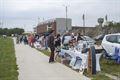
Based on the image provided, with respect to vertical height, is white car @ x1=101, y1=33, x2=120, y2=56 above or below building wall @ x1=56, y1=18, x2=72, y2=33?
above

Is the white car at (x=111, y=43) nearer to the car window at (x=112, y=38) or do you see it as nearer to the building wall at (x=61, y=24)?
the car window at (x=112, y=38)

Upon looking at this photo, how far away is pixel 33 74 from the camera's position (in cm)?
1600

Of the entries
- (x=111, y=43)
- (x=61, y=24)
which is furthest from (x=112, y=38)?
(x=61, y=24)

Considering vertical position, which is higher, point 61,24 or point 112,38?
point 112,38

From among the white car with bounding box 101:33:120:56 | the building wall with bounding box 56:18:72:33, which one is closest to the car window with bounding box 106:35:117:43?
the white car with bounding box 101:33:120:56

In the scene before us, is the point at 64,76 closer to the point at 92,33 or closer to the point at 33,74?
the point at 33,74

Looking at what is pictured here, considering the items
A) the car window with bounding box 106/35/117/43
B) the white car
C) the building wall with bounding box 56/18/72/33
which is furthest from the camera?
the building wall with bounding box 56/18/72/33

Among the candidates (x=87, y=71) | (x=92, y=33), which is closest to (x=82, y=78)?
(x=87, y=71)

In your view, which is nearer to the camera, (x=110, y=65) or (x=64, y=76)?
(x=64, y=76)

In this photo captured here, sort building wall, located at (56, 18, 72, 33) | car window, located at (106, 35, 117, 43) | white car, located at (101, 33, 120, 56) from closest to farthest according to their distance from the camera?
white car, located at (101, 33, 120, 56)
car window, located at (106, 35, 117, 43)
building wall, located at (56, 18, 72, 33)

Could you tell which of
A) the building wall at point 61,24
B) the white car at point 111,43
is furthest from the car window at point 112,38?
the building wall at point 61,24

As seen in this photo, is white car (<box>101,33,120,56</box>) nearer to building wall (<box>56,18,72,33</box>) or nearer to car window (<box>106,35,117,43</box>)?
car window (<box>106,35,117,43</box>)

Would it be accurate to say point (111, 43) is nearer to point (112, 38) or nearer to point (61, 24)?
point (112, 38)

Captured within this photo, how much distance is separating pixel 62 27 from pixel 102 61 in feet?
168
